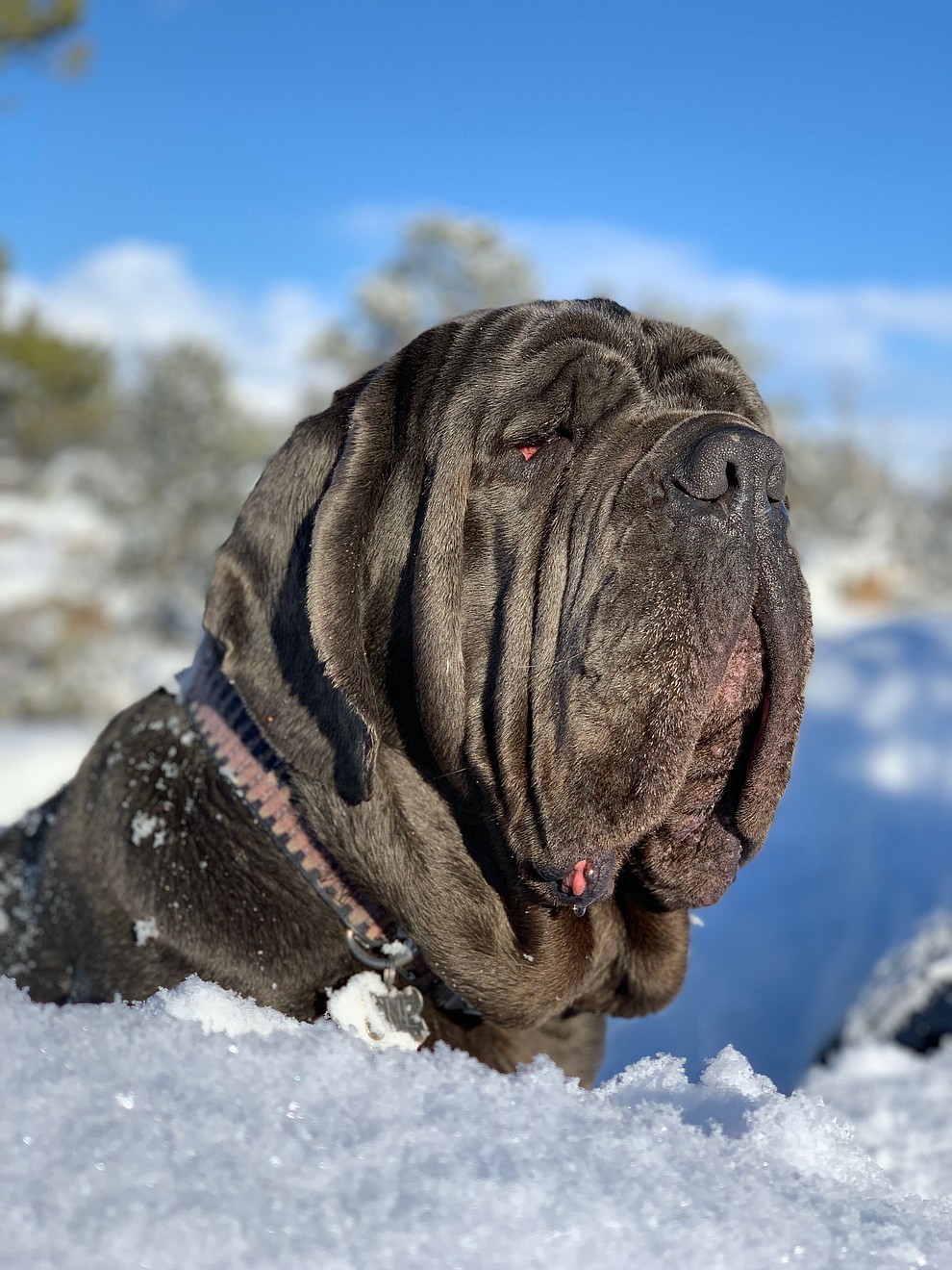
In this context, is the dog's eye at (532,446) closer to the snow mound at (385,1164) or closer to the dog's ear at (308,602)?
the dog's ear at (308,602)

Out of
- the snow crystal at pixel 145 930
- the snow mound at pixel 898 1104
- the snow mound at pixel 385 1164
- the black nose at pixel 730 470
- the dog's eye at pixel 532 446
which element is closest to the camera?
the snow mound at pixel 385 1164

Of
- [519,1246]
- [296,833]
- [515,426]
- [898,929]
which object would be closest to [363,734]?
[296,833]

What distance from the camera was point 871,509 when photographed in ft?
100

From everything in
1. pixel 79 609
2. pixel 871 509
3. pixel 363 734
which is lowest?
pixel 363 734

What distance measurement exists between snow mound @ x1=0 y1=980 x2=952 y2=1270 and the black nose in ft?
3.47

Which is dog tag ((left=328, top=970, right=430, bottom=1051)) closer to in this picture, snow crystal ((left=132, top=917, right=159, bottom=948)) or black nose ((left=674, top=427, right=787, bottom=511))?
snow crystal ((left=132, top=917, right=159, bottom=948))

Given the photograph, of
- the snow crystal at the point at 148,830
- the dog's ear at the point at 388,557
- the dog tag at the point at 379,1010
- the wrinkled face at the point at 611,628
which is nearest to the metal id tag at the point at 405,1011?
the dog tag at the point at 379,1010

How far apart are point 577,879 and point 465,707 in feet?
1.30

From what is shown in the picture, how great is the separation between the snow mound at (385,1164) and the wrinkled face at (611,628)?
2.60ft

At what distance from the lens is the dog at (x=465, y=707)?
83.9 inches

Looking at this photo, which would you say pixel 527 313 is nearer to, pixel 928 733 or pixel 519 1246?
pixel 519 1246

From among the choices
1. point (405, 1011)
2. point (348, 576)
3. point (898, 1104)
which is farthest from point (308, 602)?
point (898, 1104)

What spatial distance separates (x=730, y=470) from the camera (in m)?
2.10

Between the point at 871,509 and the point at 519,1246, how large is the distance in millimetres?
31594
